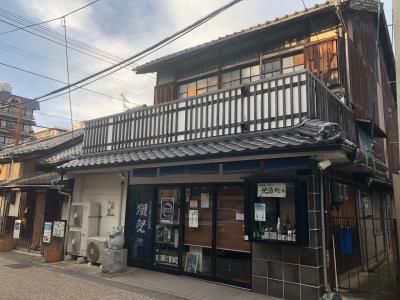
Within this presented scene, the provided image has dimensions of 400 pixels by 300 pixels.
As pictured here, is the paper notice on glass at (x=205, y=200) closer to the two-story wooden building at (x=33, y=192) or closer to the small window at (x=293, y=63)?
the small window at (x=293, y=63)

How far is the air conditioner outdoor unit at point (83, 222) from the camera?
36.7 ft

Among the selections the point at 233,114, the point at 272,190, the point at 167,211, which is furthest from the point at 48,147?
the point at 272,190

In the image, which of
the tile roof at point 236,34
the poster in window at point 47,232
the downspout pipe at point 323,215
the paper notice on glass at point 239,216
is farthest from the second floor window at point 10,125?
the downspout pipe at point 323,215

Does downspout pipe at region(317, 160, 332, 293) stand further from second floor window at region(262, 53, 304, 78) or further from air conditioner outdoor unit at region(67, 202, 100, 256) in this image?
air conditioner outdoor unit at region(67, 202, 100, 256)

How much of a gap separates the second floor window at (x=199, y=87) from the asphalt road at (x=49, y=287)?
7.48 metres

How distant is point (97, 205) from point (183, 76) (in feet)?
19.3

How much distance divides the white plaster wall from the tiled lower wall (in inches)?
206

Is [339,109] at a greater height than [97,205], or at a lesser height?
greater

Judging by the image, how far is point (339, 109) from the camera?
874cm

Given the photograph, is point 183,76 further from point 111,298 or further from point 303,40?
point 111,298

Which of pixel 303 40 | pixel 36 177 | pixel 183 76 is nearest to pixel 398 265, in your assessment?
pixel 303 40

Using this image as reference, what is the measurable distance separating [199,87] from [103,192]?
5.27 metres

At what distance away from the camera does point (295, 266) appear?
6.98m

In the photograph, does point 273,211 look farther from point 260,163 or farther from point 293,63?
point 293,63
